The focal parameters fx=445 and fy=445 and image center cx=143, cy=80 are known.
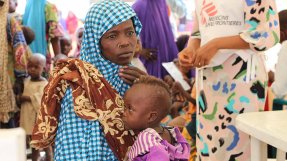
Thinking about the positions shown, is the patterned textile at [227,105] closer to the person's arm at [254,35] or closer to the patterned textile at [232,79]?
the patterned textile at [232,79]

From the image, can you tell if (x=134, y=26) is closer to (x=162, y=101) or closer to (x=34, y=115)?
(x=162, y=101)

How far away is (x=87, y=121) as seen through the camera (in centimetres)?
139

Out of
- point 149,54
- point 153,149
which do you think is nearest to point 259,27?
point 153,149

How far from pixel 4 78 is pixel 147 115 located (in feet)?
6.48

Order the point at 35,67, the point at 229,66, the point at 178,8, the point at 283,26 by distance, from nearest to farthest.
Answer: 1. the point at 229,66
2. the point at 283,26
3. the point at 35,67
4. the point at 178,8

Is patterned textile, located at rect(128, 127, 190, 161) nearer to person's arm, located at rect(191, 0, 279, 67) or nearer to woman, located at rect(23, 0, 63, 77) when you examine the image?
person's arm, located at rect(191, 0, 279, 67)

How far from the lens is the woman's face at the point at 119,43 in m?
1.42

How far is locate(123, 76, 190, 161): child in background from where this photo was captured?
4.33 feet

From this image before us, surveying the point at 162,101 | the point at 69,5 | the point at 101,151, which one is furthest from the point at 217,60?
the point at 69,5

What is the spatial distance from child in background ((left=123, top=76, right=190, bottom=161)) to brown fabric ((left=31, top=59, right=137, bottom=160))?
4 cm

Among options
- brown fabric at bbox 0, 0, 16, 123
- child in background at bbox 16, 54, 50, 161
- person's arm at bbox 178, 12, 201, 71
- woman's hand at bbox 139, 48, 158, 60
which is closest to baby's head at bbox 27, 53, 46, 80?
child in background at bbox 16, 54, 50, 161

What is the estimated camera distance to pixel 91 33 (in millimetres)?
1473

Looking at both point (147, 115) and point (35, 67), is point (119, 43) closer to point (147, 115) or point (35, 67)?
point (147, 115)

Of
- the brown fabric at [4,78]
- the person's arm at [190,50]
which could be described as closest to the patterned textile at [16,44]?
the brown fabric at [4,78]
